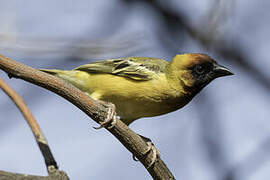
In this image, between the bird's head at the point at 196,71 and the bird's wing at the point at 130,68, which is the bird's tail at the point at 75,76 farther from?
the bird's head at the point at 196,71

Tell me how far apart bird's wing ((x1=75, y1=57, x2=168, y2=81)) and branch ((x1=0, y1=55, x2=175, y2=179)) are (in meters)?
1.14

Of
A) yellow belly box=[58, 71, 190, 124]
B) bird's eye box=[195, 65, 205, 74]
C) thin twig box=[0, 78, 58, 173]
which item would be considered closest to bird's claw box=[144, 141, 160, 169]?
yellow belly box=[58, 71, 190, 124]

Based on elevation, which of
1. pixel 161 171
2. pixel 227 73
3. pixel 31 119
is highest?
pixel 227 73

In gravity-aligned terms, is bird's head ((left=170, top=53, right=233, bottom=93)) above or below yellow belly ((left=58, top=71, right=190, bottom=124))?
above

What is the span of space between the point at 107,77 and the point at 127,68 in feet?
0.95

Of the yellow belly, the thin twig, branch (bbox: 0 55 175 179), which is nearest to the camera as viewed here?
branch (bbox: 0 55 175 179)

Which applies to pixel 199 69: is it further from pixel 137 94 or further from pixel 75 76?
pixel 75 76

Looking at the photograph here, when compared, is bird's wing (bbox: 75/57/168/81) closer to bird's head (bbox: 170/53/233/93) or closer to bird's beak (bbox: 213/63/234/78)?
bird's head (bbox: 170/53/233/93)

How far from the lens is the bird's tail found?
16.2ft

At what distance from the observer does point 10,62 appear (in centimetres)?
306

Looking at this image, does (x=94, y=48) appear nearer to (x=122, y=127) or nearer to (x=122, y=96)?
(x=122, y=96)

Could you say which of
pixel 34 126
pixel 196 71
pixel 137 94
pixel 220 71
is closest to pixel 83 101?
pixel 34 126

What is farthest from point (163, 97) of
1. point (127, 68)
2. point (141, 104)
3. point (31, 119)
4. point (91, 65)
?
point (31, 119)

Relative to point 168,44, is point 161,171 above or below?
below
